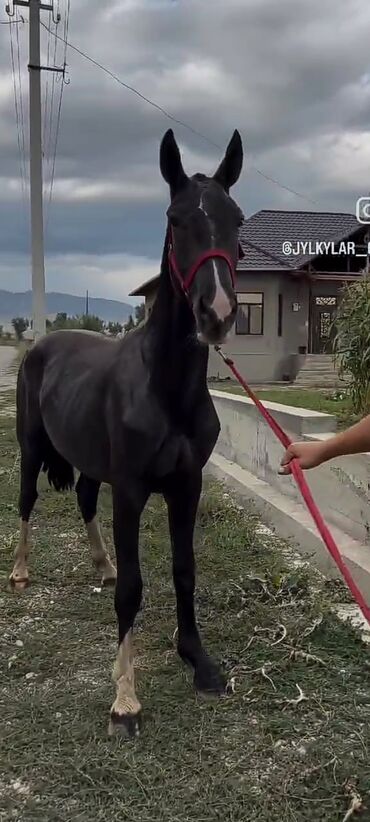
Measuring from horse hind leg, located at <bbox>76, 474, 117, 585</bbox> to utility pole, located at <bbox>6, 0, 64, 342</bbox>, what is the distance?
6.88 meters

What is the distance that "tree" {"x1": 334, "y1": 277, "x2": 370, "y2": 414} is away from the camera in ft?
16.9

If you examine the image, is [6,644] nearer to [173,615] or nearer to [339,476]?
[173,615]

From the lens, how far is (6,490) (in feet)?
20.6

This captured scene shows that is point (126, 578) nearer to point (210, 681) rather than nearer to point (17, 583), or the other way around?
point (210, 681)

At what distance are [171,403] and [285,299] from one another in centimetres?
1966

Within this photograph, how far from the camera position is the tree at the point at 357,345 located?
203 inches

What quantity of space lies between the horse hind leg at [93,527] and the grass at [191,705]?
0.11 metres

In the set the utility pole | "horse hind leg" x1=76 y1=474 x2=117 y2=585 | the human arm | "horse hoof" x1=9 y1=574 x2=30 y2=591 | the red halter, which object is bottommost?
"horse hoof" x1=9 y1=574 x2=30 y2=591

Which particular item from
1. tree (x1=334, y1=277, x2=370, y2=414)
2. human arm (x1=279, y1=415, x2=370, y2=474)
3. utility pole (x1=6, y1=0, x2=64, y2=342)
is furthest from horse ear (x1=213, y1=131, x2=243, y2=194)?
utility pole (x1=6, y1=0, x2=64, y2=342)

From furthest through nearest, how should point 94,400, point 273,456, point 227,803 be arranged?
point 273,456
point 94,400
point 227,803

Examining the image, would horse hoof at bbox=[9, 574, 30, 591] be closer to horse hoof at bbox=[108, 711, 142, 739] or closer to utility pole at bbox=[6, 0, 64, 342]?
horse hoof at bbox=[108, 711, 142, 739]

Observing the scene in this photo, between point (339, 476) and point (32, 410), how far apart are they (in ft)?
5.79

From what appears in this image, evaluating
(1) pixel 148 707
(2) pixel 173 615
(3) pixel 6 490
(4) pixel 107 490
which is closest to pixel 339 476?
(2) pixel 173 615

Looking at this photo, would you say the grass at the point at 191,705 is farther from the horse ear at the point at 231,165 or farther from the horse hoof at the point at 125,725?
the horse ear at the point at 231,165
